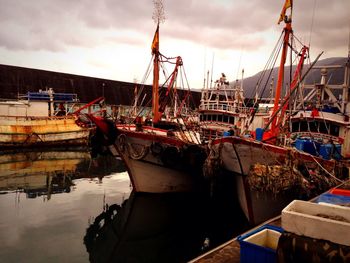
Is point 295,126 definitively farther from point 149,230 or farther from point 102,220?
point 102,220

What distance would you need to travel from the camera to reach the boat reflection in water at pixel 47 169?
47.4 feet

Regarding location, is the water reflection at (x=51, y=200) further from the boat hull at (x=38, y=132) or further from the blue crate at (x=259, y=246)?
the blue crate at (x=259, y=246)

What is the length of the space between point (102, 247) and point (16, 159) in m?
15.1

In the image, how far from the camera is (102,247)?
8836 mm

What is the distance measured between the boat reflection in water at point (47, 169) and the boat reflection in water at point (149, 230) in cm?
410

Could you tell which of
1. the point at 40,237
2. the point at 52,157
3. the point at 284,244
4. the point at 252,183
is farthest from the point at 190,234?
the point at 52,157

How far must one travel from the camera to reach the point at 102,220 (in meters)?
10.8

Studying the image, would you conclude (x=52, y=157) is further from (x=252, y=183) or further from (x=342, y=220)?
(x=342, y=220)

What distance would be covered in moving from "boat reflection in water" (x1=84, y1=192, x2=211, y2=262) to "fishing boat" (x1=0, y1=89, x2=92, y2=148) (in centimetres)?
1295

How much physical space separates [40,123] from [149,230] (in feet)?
63.5

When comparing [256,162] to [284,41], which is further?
[284,41]

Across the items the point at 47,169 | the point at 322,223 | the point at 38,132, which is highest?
the point at 322,223

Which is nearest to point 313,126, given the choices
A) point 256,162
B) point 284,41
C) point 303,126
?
point 303,126

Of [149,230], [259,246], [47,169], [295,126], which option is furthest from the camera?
[47,169]
